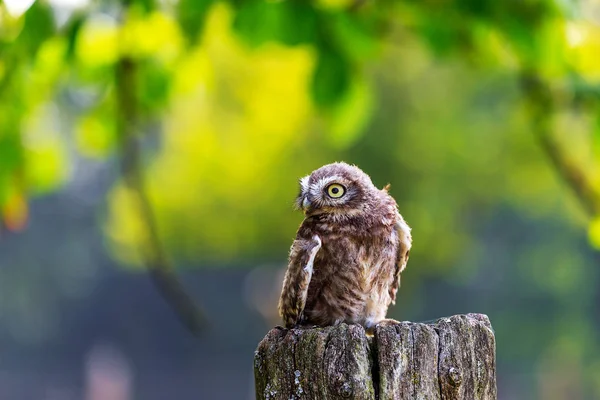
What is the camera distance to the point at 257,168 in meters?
17.7

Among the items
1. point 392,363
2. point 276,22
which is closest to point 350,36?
point 276,22

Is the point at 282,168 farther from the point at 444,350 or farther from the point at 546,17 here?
the point at 444,350

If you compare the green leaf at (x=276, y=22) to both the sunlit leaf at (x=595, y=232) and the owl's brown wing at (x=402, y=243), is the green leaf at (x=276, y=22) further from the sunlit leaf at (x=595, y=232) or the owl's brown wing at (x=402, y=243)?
the sunlit leaf at (x=595, y=232)

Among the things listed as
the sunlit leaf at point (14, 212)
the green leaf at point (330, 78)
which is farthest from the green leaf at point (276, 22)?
the sunlit leaf at point (14, 212)

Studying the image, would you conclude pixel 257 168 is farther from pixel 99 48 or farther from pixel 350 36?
pixel 350 36

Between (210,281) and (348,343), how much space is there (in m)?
28.5

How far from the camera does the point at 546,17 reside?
3.94 metres

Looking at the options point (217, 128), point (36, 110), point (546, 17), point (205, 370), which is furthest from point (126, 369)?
point (546, 17)

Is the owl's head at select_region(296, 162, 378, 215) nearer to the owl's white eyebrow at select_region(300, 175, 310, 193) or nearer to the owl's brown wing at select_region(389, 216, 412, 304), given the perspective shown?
the owl's white eyebrow at select_region(300, 175, 310, 193)

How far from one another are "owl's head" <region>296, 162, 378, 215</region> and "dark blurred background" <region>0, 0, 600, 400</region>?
77 centimetres

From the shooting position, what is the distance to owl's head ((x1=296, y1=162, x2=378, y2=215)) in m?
3.34

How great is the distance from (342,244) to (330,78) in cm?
102

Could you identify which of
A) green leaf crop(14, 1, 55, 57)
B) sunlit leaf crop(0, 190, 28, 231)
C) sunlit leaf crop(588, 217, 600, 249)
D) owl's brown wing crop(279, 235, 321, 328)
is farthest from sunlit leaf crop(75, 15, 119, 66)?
sunlit leaf crop(588, 217, 600, 249)

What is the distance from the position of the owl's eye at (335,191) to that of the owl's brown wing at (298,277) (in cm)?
18
